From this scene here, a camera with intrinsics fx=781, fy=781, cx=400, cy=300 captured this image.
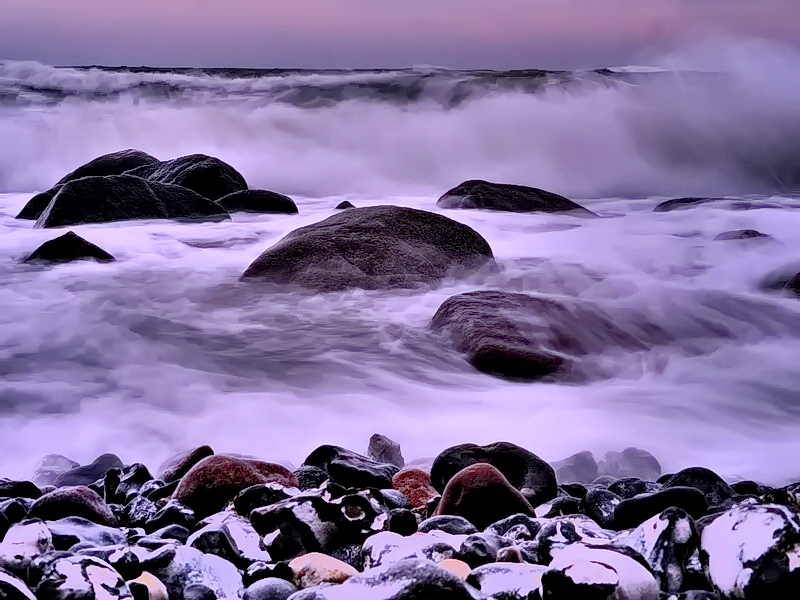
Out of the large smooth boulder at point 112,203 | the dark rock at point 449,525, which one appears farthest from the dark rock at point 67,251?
the dark rock at point 449,525

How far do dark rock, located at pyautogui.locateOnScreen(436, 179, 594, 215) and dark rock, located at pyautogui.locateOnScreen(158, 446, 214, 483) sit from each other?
4.72m

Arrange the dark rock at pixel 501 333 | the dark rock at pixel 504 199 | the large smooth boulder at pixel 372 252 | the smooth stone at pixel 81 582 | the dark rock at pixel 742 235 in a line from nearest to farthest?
1. the smooth stone at pixel 81 582
2. the dark rock at pixel 501 333
3. the large smooth boulder at pixel 372 252
4. the dark rock at pixel 742 235
5. the dark rock at pixel 504 199

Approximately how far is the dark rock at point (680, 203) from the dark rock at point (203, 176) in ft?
13.6

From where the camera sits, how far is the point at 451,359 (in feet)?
11.0

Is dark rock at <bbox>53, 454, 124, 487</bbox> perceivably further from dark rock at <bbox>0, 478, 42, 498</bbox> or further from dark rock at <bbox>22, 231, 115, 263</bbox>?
dark rock at <bbox>22, 231, 115, 263</bbox>

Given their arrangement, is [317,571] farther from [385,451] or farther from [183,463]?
[385,451]

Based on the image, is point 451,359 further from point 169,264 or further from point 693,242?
point 693,242

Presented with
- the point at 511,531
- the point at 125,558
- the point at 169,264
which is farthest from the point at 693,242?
the point at 125,558

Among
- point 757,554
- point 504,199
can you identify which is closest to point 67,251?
point 504,199

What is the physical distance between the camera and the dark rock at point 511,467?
2.04 m

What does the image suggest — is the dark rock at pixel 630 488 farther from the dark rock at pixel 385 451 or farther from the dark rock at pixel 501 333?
the dark rock at pixel 501 333


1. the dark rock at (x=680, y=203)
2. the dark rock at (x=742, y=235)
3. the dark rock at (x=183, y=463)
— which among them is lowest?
the dark rock at (x=183, y=463)

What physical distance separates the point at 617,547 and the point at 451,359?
206 cm

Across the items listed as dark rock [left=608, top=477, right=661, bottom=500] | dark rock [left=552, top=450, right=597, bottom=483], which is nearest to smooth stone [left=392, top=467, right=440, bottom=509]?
dark rock [left=608, top=477, right=661, bottom=500]
